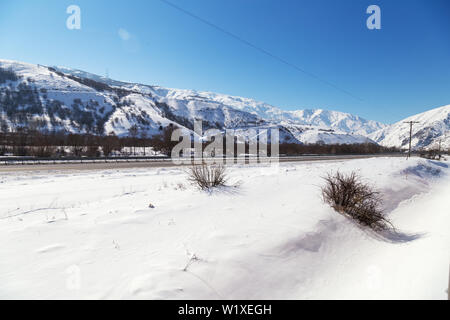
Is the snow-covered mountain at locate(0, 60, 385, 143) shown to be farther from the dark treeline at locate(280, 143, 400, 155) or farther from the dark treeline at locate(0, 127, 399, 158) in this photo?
the dark treeline at locate(280, 143, 400, 155)

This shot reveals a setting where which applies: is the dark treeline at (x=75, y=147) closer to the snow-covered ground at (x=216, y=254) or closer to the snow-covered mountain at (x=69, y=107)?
the snow-covered ground at (x=216, y=254)

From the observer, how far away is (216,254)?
3230 millimetres

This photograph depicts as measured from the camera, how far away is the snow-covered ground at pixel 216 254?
8.47 ft

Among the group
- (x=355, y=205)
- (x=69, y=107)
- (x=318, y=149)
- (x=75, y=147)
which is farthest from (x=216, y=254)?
(x=69, y=107)

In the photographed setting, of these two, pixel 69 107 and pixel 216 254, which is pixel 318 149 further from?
pixel 69 107

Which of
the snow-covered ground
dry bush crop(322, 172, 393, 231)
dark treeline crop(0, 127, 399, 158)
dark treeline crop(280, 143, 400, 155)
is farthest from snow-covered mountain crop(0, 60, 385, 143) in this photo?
dry bush crop(322, 172, 393, 231)

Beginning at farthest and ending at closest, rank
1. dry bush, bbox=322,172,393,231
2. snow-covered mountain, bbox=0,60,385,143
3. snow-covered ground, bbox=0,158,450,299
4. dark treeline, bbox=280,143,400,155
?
snow-covered mountain, bbox=0,60,385,143, dark treeline, bbox=280,143,400,155, dry bush, bbox=322,172,393,231, snow-covered ground, bbox=0,158,450,299

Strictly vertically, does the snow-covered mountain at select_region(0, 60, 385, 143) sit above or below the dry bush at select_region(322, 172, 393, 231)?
above

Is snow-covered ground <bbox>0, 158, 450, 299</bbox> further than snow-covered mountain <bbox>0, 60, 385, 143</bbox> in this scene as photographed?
No

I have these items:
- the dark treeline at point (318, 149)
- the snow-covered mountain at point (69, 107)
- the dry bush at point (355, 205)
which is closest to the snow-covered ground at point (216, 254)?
the dry bush at point (355, 205)

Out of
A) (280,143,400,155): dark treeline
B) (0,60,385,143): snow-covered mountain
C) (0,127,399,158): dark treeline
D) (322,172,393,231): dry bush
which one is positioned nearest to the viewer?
(322,172,393,231): dry bush

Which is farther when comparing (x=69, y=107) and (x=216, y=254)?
(x=69, y=107)

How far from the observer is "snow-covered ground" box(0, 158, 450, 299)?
258 centimetres

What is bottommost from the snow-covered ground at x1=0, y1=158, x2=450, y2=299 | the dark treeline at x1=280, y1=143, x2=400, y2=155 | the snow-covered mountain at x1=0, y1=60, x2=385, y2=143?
the snow-covered ground at x1=0, y1=158, x2=450, y2=299
